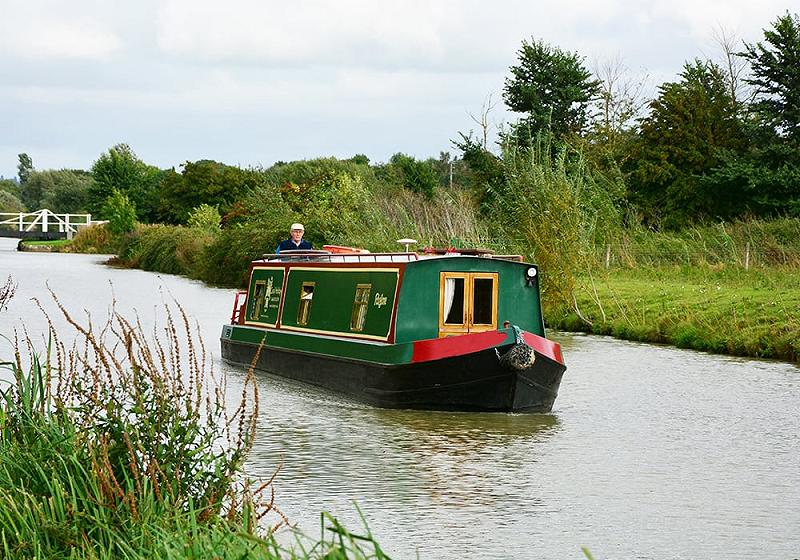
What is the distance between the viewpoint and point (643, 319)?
2053cm

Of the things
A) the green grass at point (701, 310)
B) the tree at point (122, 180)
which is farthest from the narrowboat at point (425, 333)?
the tree at point (122, 180)

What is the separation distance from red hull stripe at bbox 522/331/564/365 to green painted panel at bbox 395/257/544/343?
90 centimetres

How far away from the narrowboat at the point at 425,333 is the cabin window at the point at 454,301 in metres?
0.01

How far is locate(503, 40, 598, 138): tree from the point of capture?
4481cm

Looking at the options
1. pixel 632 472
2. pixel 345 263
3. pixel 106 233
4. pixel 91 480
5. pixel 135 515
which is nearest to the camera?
pixel 135 515

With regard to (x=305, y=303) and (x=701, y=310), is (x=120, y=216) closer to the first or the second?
(x=701, y=310)

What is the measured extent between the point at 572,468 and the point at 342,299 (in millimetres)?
5171

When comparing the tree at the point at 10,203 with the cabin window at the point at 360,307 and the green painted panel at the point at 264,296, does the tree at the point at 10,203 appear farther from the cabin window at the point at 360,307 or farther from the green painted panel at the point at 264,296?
the cabin window at the point at 360,307

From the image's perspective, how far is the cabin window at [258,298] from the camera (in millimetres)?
17234

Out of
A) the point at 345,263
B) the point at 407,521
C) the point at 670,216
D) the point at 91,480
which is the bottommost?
the point at 407,521

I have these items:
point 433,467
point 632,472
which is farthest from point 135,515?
point 632,472

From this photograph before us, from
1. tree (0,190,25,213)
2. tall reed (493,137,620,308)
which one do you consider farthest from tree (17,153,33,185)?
tall reed (493,137,620,308)

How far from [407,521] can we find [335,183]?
3024 centimetres

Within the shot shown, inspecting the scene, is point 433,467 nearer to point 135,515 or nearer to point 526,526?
point 526,526
